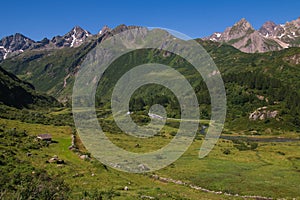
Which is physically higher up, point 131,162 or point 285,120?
point 285,120

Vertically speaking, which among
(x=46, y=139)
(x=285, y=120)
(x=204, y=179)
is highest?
(x=285, y=120)

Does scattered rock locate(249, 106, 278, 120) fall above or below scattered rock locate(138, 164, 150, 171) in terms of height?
above

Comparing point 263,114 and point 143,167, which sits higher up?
point 263,114

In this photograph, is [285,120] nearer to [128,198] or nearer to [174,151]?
[174,151]

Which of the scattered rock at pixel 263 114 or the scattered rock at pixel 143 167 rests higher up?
the scattered rock at pixel 263 114

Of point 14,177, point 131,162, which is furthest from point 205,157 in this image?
point 14,177

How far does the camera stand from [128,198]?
32594mm

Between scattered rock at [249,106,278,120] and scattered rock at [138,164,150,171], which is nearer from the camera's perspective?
scattered rock at [138,164,150,171]

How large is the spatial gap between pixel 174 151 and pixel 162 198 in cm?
5682

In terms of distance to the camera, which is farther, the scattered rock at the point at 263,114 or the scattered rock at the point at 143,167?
the scattered rock at the point at 263,114

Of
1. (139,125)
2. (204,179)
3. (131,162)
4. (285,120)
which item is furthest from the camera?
(285,120)

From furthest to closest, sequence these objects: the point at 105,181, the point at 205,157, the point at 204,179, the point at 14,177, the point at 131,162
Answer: the point at 205,157 → the point at 131,162 → the point at 204,179 → the point at 105,181 → the point at 14,177

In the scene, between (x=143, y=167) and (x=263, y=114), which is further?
(x=263, y=114)

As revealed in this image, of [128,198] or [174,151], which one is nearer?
[128,198]
